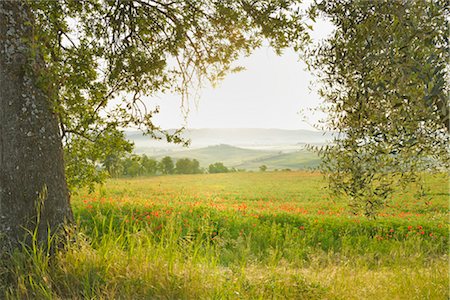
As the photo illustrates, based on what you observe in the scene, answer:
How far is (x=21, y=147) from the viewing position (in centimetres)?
608

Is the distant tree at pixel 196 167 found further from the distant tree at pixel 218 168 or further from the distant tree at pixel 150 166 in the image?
the distant tree at pixel 150 166

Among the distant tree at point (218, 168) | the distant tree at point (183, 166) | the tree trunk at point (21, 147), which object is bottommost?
the distant tree at point (218, 168)

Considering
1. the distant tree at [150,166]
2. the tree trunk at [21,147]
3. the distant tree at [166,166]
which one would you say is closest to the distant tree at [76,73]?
the tree trunk at [21,147]

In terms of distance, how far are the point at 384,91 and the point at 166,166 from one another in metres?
48.3

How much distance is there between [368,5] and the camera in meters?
5.97

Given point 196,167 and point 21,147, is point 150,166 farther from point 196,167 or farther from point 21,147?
point 21,147

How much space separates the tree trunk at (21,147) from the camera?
609 cm

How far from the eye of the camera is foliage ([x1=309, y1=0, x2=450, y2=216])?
5.08 m

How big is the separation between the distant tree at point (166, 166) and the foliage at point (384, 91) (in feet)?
151

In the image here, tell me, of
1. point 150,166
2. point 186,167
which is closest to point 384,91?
A: point 150,166

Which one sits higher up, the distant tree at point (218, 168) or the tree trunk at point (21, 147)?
the tree trunk at point (21, 147)

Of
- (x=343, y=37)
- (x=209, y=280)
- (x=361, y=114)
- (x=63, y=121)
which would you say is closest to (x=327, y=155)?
(x=361, y=114)

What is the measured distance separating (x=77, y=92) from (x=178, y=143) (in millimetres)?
2440

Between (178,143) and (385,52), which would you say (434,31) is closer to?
(385,52)
